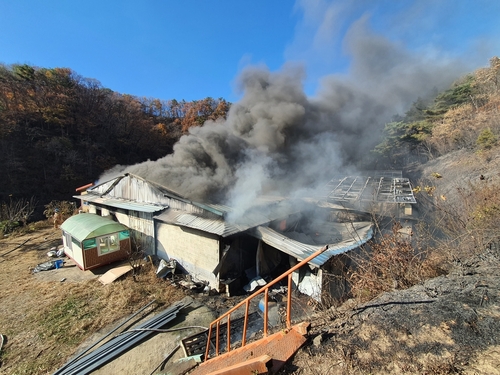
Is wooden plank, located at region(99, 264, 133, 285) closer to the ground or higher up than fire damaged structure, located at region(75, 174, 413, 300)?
closer to the ground

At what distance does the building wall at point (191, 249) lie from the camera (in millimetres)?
8539

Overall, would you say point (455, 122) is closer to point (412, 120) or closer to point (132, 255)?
point (412, 120)

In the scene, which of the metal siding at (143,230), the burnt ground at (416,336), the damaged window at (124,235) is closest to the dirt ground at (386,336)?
the burnt ground at (416,336)

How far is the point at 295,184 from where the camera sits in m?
14.3

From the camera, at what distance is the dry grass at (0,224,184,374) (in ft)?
19.7

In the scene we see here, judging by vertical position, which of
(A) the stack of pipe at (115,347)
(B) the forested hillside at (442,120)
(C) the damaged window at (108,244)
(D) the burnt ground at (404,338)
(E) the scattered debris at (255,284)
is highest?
(B) the forested hillside at (442,120)

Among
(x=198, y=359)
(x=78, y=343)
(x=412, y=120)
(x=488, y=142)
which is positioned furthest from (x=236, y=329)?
(x=412, y=120)

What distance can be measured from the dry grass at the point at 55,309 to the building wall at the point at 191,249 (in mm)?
979

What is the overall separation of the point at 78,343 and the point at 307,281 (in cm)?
686

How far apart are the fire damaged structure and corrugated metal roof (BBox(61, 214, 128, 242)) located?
3.76ft

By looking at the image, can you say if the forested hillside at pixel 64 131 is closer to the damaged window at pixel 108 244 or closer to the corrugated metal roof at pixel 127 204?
the corrugated metal roof at pixel 127 204

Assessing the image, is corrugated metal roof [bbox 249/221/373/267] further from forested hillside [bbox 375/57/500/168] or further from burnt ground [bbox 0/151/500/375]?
forested hillside [bbox 375/57/500/168]

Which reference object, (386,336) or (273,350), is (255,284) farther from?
(386,336)

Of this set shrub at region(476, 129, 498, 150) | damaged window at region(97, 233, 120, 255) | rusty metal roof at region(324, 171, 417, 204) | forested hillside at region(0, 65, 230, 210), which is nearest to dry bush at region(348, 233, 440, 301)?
rusty metal roof at region(324, 171, 417, 204)
